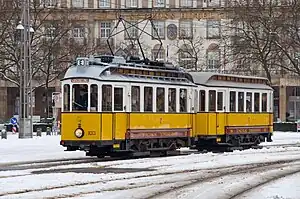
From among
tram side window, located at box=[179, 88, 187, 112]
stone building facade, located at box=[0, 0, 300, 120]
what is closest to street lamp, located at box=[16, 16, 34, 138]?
tram side window, located at box=[179, 88, 187, 112]

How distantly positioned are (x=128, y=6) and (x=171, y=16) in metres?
5.58

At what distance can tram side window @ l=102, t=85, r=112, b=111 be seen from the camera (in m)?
27.4

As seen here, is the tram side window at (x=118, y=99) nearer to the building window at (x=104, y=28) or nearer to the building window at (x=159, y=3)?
the building window at (x=104, y=28)

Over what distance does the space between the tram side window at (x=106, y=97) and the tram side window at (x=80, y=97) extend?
579 mm

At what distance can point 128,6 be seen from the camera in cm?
9400

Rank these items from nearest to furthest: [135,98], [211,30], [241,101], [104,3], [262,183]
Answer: [262,183] < [135,98] < [241,101] < [211,30] < [104,3]

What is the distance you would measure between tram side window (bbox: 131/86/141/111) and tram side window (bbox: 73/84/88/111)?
6.28 ft

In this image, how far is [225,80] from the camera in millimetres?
35000

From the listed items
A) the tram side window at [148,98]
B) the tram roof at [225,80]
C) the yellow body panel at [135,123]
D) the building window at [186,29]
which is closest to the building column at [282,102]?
the building window at [186,29]

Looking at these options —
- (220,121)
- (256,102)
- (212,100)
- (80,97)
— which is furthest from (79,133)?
(256,102)

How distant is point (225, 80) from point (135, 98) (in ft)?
24.4

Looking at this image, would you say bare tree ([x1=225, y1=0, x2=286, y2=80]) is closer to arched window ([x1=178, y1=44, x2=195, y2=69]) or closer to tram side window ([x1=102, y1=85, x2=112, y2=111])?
arched window ([x1=178, y1=44, x2=195, y2=69])

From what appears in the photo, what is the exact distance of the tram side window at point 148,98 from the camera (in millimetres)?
29156

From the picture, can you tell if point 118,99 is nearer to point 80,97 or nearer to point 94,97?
point 94,97
